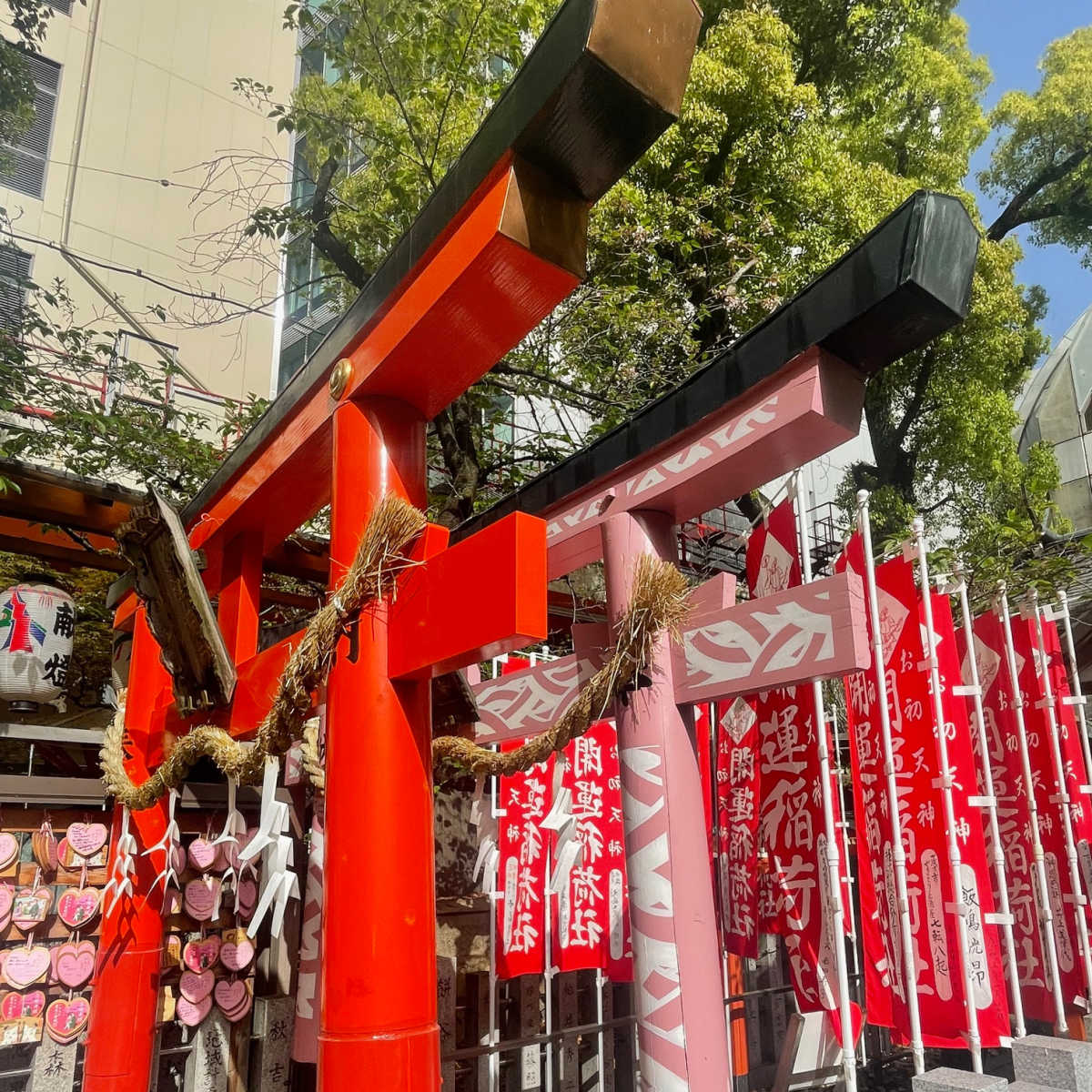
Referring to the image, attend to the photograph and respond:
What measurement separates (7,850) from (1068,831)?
20.7 feet

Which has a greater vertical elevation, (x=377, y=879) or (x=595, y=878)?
(x=377, y=879)

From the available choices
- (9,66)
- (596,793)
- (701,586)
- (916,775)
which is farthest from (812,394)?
(9,66)

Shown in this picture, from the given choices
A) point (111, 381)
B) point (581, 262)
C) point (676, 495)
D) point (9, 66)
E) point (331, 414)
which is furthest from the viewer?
point (111, 381)

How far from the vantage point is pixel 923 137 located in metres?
13.2

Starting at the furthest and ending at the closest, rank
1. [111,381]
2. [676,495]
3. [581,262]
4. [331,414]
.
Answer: [111,381] < [676,495] < [331,414] < [581,262]

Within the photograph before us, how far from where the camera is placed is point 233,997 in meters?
4.89

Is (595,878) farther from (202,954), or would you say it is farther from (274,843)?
(274,843)

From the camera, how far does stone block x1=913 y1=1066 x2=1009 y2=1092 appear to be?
3711 mm

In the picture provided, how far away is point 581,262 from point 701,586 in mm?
1605

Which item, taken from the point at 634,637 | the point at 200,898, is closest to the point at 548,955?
the point at 200,898

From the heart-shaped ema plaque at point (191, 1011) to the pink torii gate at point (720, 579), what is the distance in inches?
104

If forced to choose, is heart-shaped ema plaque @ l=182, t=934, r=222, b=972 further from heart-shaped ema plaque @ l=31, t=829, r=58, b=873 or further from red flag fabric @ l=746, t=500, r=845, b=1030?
red flag fabric @ l=746, t=500, r=845, b=1030

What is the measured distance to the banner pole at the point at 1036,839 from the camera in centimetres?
531

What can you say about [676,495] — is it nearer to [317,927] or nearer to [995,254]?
[317,927]
